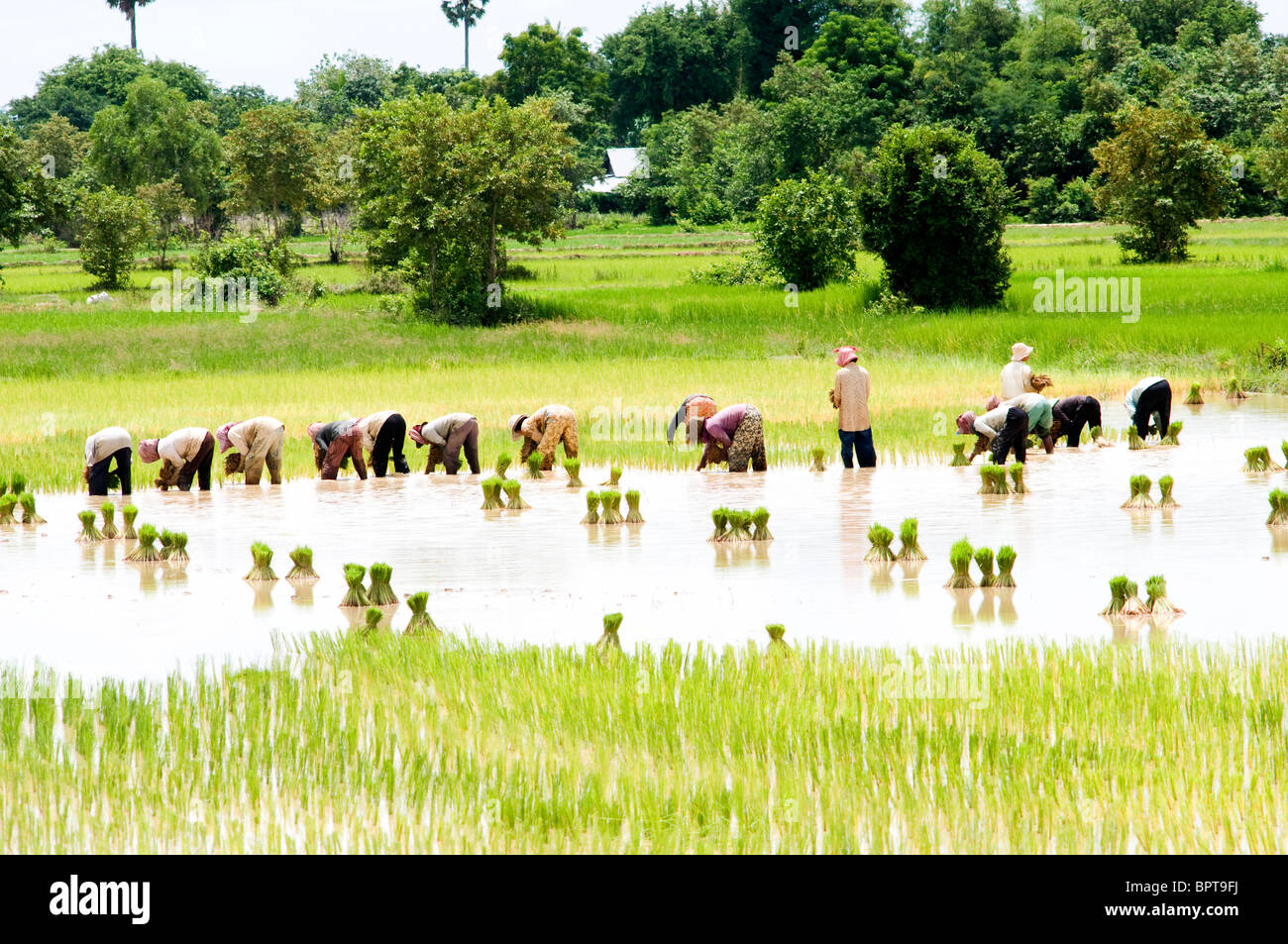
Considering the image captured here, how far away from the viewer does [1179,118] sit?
4216cm

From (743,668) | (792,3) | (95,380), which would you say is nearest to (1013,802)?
(743,668)

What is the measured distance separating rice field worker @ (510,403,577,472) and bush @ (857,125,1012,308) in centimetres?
1907

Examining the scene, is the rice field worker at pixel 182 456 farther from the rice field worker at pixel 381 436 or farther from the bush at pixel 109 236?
the bush at pixel 109 236

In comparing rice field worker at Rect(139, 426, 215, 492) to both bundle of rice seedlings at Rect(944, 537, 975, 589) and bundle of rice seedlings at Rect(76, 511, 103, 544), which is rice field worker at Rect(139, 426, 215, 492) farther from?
bundle of rice seedlings at Rect(944, 537, 975, 589)

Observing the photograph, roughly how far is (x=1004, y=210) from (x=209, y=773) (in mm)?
30749

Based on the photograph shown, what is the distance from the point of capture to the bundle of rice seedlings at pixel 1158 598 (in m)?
8.76

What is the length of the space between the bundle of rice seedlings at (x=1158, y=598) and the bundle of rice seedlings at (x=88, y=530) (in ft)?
28.0

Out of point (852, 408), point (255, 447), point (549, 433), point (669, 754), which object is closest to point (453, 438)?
point (549, 433)

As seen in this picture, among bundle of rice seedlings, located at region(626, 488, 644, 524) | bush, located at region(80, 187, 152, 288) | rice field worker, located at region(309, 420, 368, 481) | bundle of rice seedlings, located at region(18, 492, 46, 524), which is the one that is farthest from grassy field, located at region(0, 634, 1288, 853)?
bush, located at region(80, 187, 152, 288)

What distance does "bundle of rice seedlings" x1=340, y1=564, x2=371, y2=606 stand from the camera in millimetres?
9500

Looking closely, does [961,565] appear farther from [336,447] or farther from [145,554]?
[336,447]

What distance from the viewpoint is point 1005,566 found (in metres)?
9.66

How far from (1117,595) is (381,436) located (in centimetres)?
951

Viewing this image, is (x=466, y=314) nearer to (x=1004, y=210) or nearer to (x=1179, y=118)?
(x=1004, y=210)
